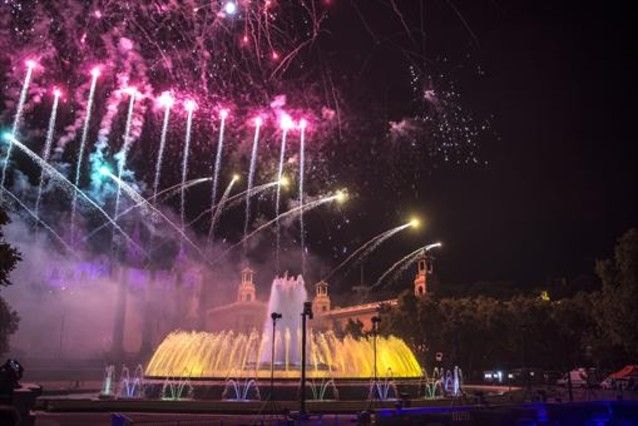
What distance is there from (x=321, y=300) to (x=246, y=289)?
1745 centimetres

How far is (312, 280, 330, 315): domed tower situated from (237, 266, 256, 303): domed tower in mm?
13431

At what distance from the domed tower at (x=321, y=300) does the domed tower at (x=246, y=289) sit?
44.1 feet

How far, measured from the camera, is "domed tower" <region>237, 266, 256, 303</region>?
373 feet

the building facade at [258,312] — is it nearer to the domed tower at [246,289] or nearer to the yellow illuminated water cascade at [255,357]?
the domed tower at [246,289]

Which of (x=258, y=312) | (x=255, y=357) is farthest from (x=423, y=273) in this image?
(x=255, y=357)

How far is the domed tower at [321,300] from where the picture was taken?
122 m

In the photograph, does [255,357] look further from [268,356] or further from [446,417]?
[446,417]

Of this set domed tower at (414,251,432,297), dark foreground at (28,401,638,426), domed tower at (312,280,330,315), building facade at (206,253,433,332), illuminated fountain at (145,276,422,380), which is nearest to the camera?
dark foreground at (28,401,638,426)

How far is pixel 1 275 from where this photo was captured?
19250 mm

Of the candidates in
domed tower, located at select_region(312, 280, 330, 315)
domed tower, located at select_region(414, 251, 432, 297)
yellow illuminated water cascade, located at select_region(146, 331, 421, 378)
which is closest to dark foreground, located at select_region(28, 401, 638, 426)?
yellow illuminated water cascade, located at select_region(146, 331, 421, 378)

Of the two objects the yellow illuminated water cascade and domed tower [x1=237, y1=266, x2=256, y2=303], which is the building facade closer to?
domed tower [x1=237, y1=266, x2=256, y2=303]

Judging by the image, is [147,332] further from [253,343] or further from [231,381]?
[231,381]

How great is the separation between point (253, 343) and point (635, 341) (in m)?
27.3

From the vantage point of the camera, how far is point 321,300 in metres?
124
